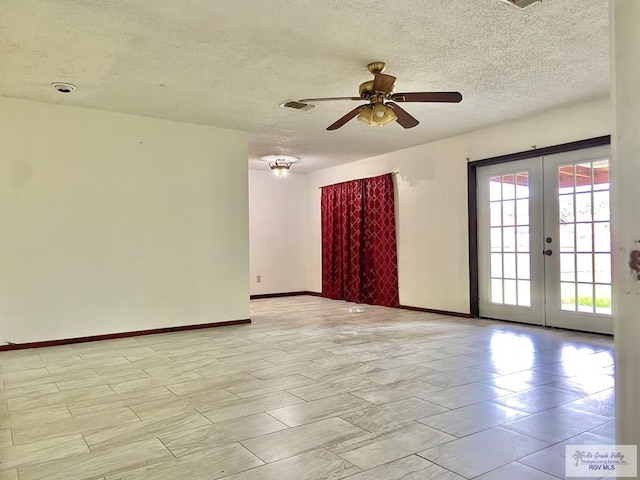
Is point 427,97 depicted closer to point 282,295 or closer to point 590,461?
point 590,461

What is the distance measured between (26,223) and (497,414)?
15.0 feet

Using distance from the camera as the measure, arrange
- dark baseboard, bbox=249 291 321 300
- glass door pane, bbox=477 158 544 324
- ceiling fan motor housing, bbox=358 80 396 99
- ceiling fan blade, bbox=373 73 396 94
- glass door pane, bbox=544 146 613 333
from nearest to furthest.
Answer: ceiling fan blade, bbox=373 73 396 94 < ceiling fan motor housing, bbox=358 80 396 99 < glass door pane, bbox=544 146 613 333 < glass door pane, bbox=477 158 544 324 < dark baseboard, bbox=249 291 321 300

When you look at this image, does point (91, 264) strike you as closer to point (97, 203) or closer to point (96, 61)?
point (97, 203)

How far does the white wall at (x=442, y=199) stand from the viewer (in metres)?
5.45

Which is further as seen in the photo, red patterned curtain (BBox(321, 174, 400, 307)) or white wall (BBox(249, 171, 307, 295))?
white wall (BBox(249, 171, 307, 295))

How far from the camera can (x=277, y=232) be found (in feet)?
29.7

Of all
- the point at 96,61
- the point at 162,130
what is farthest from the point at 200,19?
the point at 162,130

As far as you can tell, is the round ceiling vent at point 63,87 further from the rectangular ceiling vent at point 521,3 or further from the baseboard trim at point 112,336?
the rectangular ceiling vent at point 521,3

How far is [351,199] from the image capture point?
26.4 ft

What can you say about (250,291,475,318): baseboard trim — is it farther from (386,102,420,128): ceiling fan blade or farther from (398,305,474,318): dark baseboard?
(386,102,420,128): ceiling fan blade

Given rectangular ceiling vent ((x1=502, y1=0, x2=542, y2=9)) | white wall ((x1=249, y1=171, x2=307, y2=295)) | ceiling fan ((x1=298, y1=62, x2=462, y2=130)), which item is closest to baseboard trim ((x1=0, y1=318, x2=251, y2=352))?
white wall ((x1=249, y1=171, x2=307, y2=295))

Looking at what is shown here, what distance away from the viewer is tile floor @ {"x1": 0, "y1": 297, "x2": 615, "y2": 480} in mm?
2041

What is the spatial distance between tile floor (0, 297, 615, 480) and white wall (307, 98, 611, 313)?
167cm

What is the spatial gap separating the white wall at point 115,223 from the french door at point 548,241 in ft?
10.6
